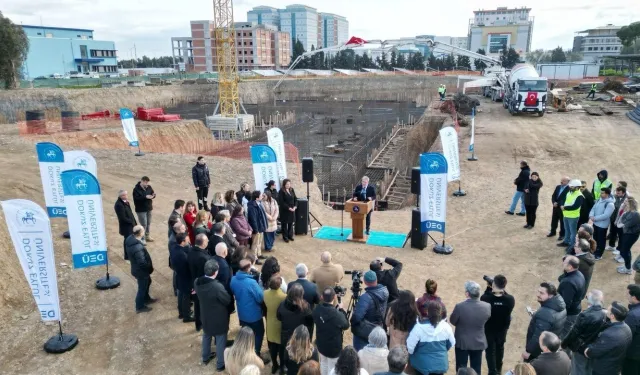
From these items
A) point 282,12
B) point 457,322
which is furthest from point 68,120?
point 282,12

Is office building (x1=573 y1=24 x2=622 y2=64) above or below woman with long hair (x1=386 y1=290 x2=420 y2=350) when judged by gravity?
above

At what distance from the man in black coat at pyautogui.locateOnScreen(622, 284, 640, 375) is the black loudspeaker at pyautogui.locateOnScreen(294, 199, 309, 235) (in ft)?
23.1

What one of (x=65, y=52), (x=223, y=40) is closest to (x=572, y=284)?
(x=223, y=40)

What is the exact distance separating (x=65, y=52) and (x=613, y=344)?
298 feet

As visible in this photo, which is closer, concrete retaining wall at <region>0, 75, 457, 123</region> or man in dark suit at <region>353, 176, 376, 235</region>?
man in dark suit at <region>353, 176, 376, 235</region>

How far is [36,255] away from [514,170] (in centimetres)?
1546

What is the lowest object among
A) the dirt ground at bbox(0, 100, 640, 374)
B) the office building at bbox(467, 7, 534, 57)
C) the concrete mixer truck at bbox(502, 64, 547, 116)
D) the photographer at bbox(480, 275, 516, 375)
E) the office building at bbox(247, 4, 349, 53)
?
the dirt ground at bbox(0, 100, 640, 374)

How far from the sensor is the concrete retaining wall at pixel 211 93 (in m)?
38.2

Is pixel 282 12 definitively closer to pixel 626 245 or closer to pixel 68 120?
pixel 68 120

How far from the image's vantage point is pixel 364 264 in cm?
916

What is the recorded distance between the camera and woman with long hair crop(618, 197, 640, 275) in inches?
303

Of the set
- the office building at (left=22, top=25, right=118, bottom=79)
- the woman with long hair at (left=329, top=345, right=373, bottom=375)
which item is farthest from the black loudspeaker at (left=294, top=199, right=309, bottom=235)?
the office building at (left=22, top=25, right=118, bottom=79)

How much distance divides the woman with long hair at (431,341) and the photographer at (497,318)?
865 millimetres

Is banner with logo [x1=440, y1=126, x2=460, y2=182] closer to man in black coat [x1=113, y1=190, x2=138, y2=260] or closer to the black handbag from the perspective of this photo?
the black handbag
